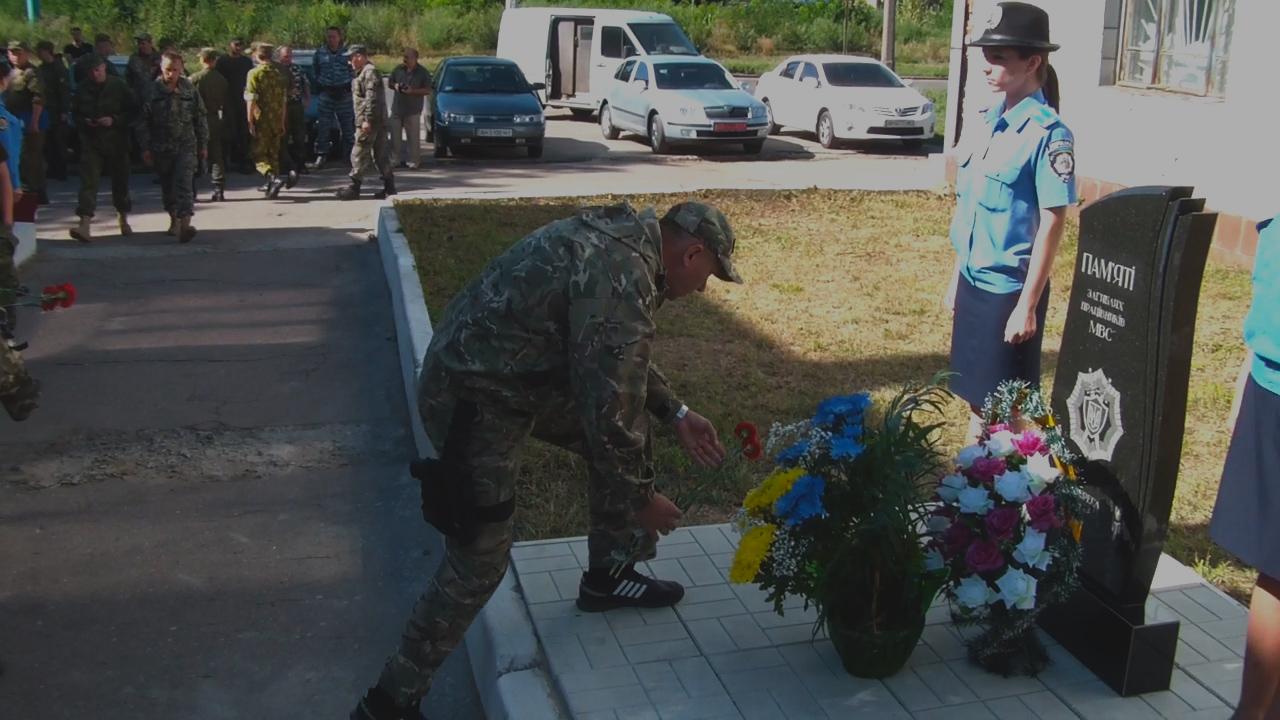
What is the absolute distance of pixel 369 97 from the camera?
1513 centimetres

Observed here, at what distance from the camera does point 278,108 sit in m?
15.8

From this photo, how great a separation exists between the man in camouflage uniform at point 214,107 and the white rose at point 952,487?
44.4 feet

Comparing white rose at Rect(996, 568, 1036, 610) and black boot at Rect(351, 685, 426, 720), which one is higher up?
white rose at Rect(996, 568, 1036, 610)

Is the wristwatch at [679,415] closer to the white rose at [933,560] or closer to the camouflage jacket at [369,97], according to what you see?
the white rose at [933,560]

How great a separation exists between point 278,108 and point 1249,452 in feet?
46.8

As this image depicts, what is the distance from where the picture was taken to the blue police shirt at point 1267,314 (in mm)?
3277

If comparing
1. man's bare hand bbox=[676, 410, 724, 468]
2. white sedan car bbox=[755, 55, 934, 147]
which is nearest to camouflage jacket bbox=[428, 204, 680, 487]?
man's bare hand bbox=[676, 410, 724, 468]

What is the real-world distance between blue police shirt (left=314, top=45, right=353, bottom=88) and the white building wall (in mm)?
9462

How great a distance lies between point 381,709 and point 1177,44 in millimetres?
10494

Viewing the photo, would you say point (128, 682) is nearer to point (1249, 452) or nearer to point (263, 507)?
point (263, 507)

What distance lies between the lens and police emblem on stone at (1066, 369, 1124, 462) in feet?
12.8

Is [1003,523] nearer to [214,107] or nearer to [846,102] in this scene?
[214,107]

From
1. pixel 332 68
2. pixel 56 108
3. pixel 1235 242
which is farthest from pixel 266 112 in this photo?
pixel 1235 242

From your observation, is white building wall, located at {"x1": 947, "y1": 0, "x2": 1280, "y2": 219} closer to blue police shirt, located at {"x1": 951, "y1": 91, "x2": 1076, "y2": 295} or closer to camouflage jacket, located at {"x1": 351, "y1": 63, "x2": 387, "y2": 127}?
blue police shirt, located at {"x1": 951, "y1": 91, "x2": 1076, "y2": 295}
